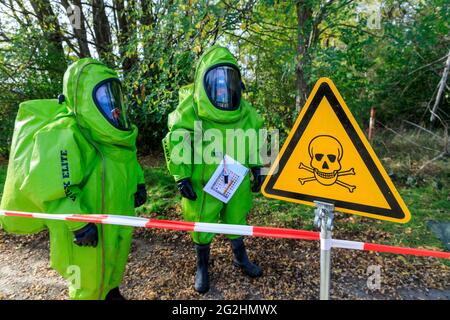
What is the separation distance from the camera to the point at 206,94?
8.55 ft

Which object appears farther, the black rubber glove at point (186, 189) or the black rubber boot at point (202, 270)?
the black rubber boot at point (202, 270)

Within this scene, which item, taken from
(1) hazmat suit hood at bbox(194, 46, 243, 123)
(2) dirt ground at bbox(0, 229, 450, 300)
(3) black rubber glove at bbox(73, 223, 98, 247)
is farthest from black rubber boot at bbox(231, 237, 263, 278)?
(3) black rubber glove at bbox(73, 223, 98, 247)

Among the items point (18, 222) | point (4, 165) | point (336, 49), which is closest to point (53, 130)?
point (18, 222)

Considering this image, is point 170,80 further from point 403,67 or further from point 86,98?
point 403,67

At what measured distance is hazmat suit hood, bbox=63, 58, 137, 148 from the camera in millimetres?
2162

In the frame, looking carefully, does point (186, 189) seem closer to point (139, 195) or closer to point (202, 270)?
point (139, 195)

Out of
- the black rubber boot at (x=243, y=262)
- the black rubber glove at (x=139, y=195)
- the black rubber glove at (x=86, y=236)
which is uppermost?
the black rubber glove at (x=139, y=195)

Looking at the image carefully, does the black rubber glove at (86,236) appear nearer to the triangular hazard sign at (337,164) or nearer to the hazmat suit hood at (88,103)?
the hazmat suit hood at (88,103)

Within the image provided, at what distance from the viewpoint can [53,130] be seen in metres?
2.06

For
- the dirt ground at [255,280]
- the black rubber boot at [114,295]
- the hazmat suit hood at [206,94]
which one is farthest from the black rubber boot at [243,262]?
the hazmat suit hood at [206,94]

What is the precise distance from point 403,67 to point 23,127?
599 centimetres

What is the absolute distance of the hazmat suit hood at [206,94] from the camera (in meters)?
2.61

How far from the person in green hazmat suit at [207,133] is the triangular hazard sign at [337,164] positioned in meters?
1.09

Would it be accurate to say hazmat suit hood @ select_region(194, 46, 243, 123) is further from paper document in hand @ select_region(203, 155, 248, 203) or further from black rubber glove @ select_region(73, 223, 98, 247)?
black rubber glove @ select_region(73, 223, 98, 247)
